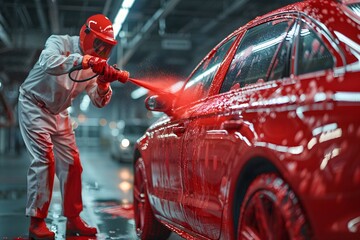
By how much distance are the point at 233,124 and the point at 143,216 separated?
2.67 metres

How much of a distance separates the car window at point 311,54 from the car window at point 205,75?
130 cm

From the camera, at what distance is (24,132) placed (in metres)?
6.27

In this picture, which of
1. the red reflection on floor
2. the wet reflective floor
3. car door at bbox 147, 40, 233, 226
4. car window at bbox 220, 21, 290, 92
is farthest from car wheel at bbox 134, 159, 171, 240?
car window at bbox 220, 21, 290, 92

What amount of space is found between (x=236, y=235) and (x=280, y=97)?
857 millimetres

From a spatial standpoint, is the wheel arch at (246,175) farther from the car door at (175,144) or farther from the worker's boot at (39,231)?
the worker's boot at (39,231)

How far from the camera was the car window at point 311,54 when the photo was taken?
124 inches

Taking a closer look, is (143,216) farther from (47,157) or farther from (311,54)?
(311,54)

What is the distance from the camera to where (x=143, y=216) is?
6.00 m

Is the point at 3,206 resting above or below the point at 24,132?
below

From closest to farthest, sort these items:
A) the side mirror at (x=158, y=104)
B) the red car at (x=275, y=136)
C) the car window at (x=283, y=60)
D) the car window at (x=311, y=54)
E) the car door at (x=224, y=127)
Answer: the red car at (x=275, y=136) → the car window at (x=311, y=54) → the car window at (x=283, y=60) → the car door at (x=224, y=127) → the side mirror at (x=158, y=104)

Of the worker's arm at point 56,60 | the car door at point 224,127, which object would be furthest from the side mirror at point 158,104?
the car door at point 224,127

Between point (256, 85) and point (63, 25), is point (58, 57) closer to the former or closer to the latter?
point (256, 85)

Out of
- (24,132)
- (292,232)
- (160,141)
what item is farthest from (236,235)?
(24,132)

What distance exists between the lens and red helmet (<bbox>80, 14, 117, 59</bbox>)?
6.00 meters
